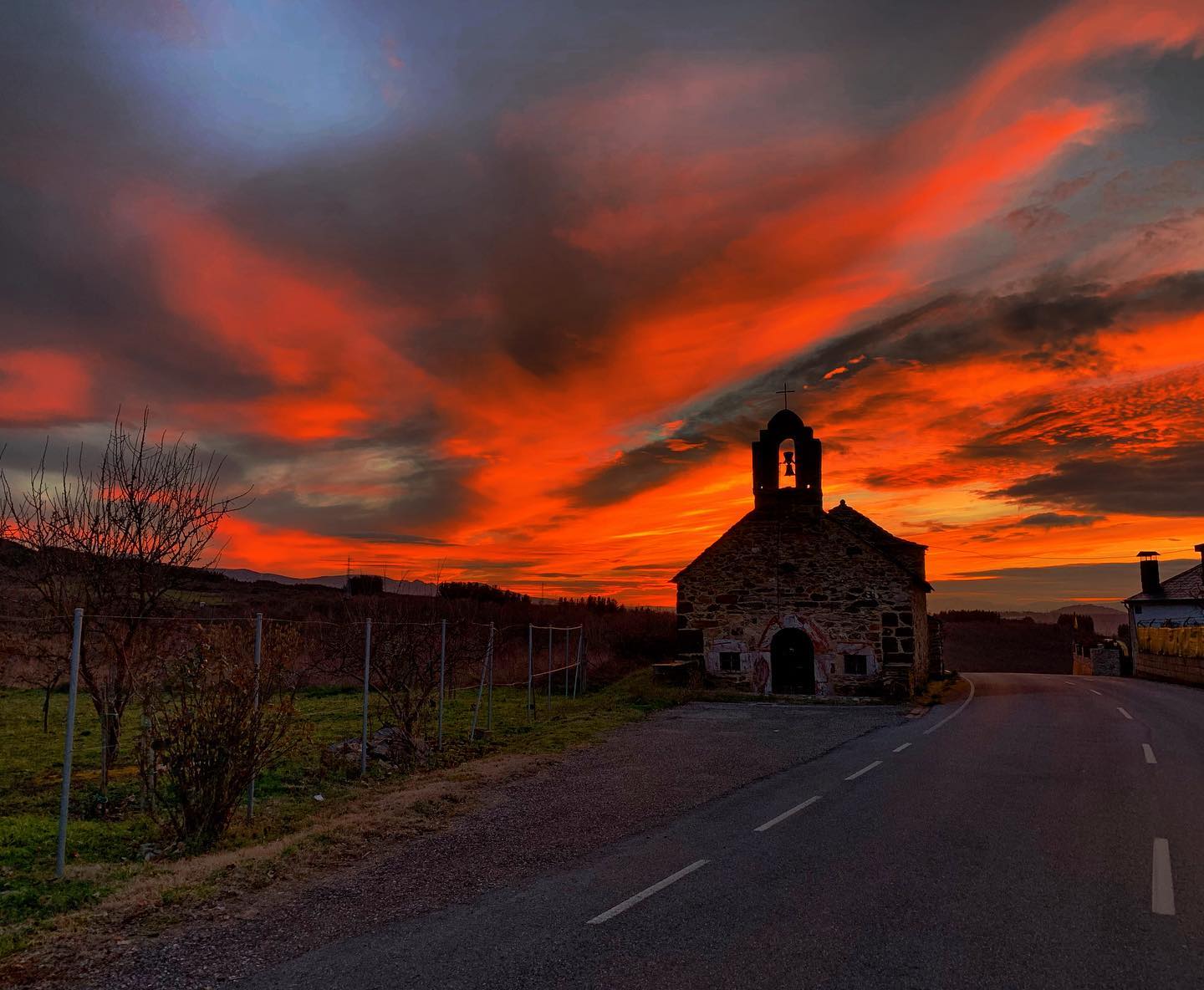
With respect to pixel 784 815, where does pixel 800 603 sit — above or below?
above

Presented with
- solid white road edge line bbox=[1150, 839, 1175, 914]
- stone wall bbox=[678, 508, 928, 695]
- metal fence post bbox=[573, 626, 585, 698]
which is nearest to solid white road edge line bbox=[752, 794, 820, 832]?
solid white road edge line bbox=[1150, 839, 1175, 914]

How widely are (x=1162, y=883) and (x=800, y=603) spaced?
20.3m

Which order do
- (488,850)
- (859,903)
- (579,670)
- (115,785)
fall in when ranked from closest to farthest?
(859,903) → (488,850) → (115,785) → (579,670)

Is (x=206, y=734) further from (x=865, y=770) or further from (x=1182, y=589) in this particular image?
(x=1182, y=589)

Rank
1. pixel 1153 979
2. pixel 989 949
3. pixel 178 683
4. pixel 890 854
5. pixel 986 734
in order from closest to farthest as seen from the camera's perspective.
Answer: pixel 1153 979 → pixel 989 949 → pixel 890 854 → pixel 178 683 → pixel 986 734

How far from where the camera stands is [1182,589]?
52250 mm

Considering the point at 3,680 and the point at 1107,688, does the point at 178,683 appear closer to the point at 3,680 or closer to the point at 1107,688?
the point at 3,680

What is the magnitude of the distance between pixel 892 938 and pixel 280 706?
7482 millimetres

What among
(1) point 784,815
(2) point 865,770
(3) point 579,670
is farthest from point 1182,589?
(1) point 784,815

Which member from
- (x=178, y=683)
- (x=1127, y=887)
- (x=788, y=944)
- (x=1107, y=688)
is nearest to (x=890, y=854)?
(x=1127, y=887)

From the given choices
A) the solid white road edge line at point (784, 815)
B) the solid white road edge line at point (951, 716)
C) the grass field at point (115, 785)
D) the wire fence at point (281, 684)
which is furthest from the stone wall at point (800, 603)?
the solid white road edge line at point (784, 815)

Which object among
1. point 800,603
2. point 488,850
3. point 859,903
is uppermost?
point 800,603

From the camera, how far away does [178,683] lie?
359 inches

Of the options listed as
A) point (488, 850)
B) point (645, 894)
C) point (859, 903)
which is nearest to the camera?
point (859, 903)
